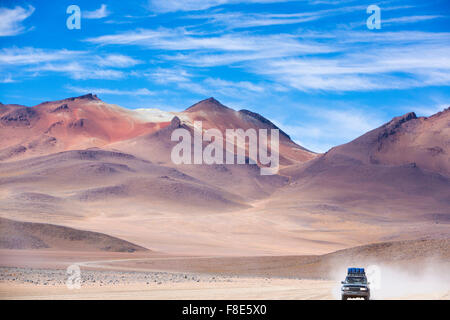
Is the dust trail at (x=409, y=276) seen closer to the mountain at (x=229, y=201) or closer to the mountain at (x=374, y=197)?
the mountain at (x=229, y=201)

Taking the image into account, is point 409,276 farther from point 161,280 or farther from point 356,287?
point 356,287

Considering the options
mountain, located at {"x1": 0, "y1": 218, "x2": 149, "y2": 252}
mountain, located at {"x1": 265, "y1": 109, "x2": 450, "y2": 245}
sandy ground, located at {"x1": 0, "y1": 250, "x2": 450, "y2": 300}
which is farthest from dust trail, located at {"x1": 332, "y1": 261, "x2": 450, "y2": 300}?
mountain, located at {"x1": 265, "y1": 109, "x2": 450, "y2": 245}

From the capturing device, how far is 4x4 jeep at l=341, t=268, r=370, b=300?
89.3ft

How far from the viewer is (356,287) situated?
2736 centimetres

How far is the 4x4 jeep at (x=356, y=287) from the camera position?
27219 mm

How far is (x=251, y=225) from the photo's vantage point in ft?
417

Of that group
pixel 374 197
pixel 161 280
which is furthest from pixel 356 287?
pixel 374 197

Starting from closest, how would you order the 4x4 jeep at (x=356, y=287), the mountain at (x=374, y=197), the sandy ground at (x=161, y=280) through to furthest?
1. the 4x4 jeep at (x=356, y=287)
2. the sandy ground at (x=161, y=280)
3. the mountain at (x=374, y=197)

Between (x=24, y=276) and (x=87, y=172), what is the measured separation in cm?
12928

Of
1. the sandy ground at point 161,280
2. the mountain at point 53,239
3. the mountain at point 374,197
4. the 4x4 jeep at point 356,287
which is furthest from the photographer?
the mountain at point 374,197

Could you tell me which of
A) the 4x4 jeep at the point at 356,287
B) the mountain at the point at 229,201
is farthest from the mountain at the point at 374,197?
the 4x4 jeep at the point at 356,287

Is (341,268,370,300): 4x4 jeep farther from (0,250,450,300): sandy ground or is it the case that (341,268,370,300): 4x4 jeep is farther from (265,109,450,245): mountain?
(265,109,450,245): mountain
